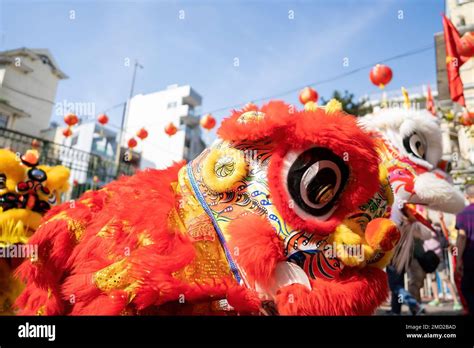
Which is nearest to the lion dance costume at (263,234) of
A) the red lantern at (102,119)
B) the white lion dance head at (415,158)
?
the white lion dance head at (415,158)

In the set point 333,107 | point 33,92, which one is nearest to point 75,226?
point 333,107

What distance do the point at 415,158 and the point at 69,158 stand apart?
7568mm

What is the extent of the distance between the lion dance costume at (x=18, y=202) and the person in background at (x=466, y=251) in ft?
10.5

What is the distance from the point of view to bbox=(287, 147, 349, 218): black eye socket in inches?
38.9

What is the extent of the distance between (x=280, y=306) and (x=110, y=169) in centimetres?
915

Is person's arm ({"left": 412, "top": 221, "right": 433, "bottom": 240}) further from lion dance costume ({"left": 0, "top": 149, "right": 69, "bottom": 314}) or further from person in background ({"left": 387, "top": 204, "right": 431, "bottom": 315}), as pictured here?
lion dance costume ({"left": 0, "top": 149, "right": 69, "bottom": 314})

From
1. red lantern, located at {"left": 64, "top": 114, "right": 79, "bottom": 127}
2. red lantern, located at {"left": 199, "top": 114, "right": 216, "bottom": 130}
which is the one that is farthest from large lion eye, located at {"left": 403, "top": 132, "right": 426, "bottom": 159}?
red lantern, located at {"left": 64, "top": 114, "right": 79, "bottom": 127}

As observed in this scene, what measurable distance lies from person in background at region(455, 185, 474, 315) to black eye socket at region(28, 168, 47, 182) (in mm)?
3239

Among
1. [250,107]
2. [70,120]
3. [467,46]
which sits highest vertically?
[70,120]

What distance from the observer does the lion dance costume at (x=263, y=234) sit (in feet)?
3.13

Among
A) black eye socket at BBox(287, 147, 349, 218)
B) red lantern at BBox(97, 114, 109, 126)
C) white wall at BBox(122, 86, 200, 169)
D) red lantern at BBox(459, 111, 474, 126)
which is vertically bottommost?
black eye socket at BBox(287, 147, 349, 218)

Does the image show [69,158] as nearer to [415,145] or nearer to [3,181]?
[3,181]

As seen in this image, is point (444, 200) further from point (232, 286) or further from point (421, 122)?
point (232, 286)

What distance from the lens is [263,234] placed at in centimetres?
96
